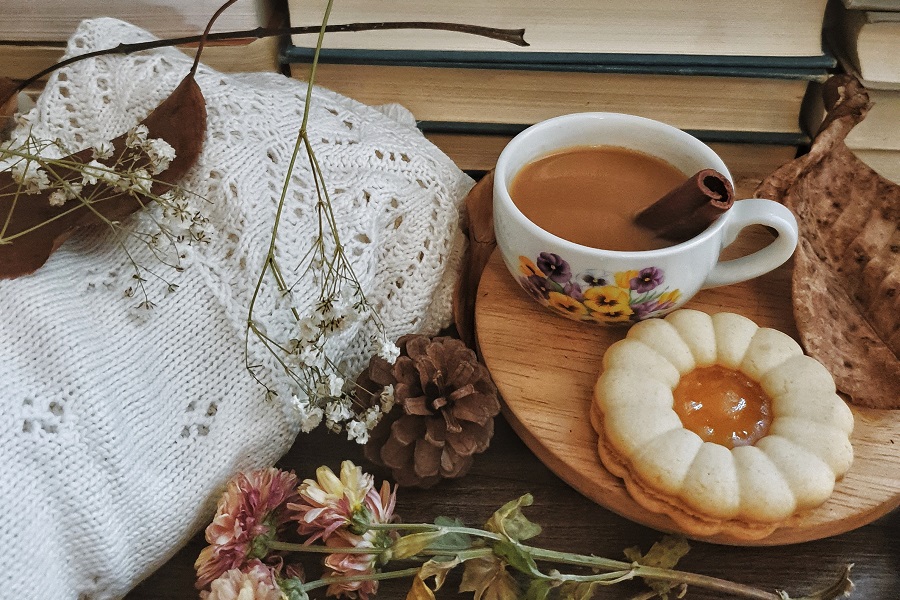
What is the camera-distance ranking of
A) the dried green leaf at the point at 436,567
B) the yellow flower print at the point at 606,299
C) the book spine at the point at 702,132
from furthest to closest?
the book spine at the point at 702,132 < the yellow flower print at the point at 606,299 < the dried green leaf at the point at 436,567

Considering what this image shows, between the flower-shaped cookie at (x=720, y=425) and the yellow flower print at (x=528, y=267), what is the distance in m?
0.08

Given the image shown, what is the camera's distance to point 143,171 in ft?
1.53

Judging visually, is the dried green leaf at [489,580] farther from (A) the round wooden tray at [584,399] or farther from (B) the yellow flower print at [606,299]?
(B) the yellow flower print at [606,299]

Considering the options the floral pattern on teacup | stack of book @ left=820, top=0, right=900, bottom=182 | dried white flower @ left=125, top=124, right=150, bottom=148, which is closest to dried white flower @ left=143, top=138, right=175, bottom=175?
dried white flower @ left=125, top=124, right=150, bottom=148

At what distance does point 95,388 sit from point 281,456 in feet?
0.46

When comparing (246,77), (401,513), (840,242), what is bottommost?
(401,513)

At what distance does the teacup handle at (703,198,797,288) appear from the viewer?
0.52 metres

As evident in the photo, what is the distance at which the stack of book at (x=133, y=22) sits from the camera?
59 cm

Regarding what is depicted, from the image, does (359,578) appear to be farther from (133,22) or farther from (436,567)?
(133,22)

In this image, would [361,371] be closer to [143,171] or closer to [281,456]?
[281,456]

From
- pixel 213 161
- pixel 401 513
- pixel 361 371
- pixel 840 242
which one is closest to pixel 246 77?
pixel 213 161

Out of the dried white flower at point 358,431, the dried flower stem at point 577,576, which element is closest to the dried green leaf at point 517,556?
the dried flower stem at point 577,576

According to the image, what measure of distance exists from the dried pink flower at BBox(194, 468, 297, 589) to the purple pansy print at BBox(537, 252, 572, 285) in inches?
9.1

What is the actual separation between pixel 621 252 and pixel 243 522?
11.8 inches
